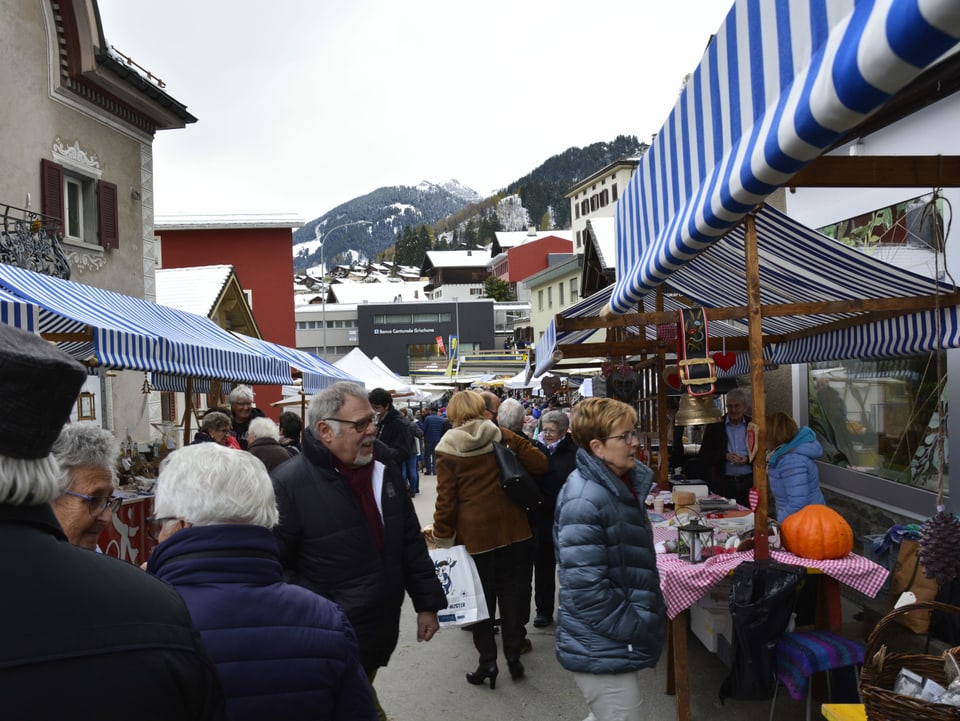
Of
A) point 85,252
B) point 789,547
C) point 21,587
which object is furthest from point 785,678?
point 85,252

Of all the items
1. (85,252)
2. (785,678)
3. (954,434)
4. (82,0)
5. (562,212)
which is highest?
(562,212)

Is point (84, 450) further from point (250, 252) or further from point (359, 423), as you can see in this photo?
point (250, 252)

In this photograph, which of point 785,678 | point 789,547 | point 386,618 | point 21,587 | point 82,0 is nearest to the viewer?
point 21,587

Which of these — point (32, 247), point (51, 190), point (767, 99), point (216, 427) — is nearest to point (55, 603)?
point (767, 99)

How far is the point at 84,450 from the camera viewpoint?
9.25ft

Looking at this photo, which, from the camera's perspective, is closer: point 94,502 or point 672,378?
point 94,502

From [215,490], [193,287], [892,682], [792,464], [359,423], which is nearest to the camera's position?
[215,490]

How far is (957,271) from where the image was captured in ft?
21.2

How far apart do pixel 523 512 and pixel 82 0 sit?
1224cm

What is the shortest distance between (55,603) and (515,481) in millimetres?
4699

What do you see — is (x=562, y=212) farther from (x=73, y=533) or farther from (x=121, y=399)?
(x=73, y=533)

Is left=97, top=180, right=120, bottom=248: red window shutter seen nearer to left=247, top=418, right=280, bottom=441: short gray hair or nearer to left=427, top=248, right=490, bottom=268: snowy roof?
left=247, top=418, right=280, bottom=441: short gray hair

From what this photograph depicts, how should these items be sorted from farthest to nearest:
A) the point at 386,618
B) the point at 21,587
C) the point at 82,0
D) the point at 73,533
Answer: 1. the point at 82,0
2. the point at 386,618
3. the point at 73,533
4. the point at 21,587

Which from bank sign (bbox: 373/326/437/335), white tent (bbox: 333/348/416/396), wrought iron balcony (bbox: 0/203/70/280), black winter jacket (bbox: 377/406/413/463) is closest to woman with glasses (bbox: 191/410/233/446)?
black winter jacket (bbox: 377/406/413/463)
